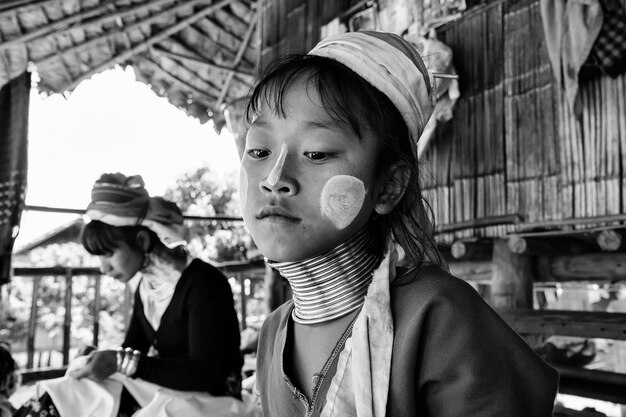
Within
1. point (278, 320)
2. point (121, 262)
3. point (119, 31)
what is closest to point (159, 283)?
point (121, 262)

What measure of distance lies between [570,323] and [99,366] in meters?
2.71

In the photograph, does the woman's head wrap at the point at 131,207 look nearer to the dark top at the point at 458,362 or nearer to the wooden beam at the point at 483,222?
the dark top at the point at 458,362

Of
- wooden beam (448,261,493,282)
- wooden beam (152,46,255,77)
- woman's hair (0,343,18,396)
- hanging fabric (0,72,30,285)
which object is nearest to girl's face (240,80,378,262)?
woman's hair (0,343,18,396)

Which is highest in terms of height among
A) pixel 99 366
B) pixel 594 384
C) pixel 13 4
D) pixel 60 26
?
pixel 60 26

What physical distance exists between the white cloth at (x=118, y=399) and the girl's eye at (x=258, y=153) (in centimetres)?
150

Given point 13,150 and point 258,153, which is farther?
point 13,150

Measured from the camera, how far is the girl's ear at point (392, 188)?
1178 mm

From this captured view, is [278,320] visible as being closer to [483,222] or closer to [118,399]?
[118,399]

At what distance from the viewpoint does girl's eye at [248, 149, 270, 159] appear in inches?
45.6

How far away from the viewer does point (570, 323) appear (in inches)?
132

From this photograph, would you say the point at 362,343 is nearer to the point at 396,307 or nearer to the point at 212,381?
the point at 396,307

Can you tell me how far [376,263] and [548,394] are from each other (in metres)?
0.45

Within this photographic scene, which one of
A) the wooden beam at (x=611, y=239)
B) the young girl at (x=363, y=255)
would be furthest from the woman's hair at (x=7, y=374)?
the wooden beam at (x=611, y=239)

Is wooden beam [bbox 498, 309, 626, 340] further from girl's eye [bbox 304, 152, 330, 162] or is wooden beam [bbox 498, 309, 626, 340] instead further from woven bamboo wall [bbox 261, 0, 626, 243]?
girl's eye [bbox 304, 152, 330, 162]
